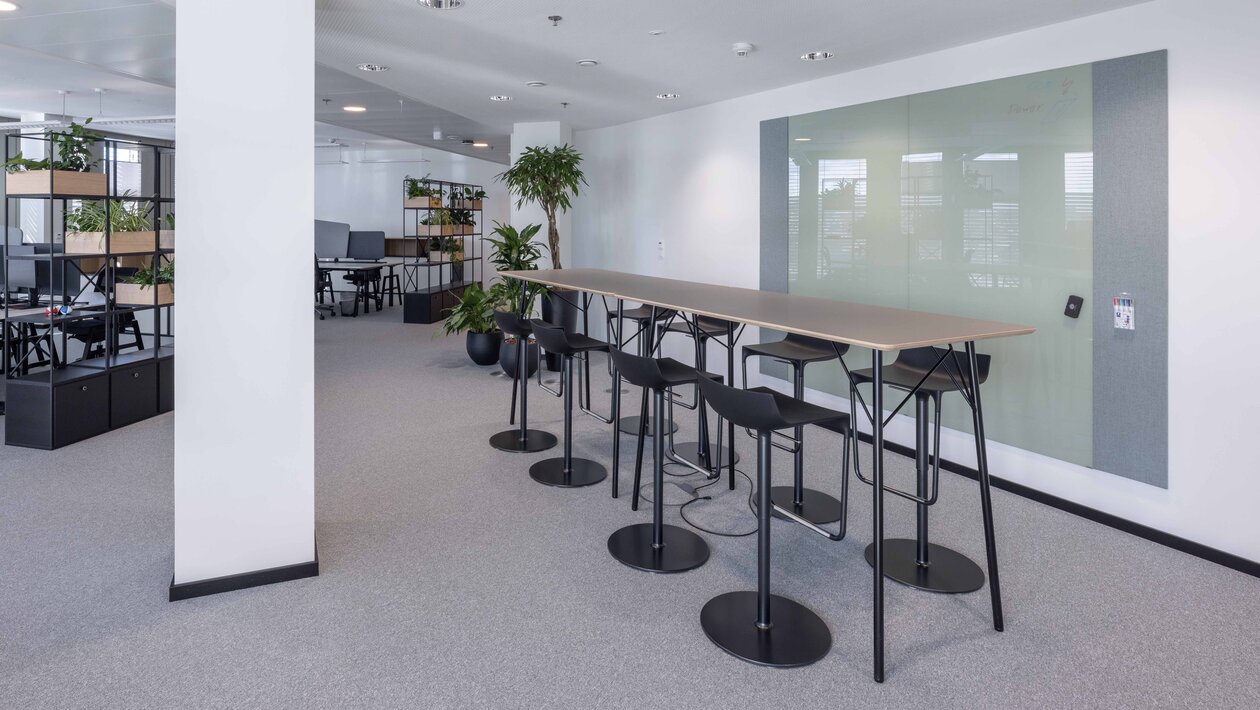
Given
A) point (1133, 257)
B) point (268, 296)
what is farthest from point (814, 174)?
point (268, 296)

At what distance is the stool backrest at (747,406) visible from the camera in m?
2.08

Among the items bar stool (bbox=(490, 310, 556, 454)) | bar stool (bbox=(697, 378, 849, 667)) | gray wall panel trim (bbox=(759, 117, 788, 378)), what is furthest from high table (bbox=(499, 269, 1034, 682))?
gray wall panel trim (bbox=(759, 117, 788, 378))

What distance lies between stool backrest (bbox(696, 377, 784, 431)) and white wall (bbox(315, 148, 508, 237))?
10663 millimetres

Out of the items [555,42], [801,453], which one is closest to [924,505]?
[801,453]

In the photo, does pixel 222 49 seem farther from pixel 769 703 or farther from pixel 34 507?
pixel 769 703

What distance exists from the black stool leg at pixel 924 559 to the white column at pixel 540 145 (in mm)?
5025

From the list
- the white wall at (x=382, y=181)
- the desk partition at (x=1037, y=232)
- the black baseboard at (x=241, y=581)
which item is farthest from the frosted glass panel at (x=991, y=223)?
the white wall at (x=382, y=181)

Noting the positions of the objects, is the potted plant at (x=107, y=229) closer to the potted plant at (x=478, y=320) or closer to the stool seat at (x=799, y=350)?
the potted plant at (x=478, y=320)

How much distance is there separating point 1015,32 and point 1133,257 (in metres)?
1.25

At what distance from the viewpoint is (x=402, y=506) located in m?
3.34

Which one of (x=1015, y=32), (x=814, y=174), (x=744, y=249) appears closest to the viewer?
(x=1015, y=32)

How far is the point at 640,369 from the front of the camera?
2.80 m

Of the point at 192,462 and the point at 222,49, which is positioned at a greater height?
the point at 222,49

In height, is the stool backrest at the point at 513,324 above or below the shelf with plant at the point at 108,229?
below
